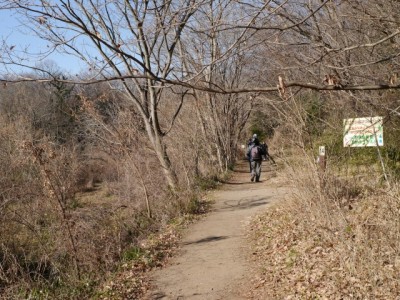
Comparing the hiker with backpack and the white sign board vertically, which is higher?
the white sign board

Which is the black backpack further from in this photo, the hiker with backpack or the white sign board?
the white sign board

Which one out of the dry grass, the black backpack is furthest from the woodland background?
the black backpack

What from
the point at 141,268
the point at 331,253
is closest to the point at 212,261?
the point at 141,268

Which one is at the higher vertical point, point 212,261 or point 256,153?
point 256,153

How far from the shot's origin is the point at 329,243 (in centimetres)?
737

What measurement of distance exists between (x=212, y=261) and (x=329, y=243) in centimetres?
221

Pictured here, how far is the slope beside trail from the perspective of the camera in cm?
719

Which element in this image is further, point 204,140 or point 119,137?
point 204,140

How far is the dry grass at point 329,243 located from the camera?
5703 mm

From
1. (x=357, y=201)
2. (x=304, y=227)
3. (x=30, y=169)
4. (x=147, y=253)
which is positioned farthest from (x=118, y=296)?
(x=30, y=169)

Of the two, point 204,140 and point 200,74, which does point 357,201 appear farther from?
point 204,140

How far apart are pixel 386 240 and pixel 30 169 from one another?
35.4 feet

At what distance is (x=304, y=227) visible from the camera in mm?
8562

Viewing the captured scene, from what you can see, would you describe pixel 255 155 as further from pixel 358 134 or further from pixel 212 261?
pixel 212 261
